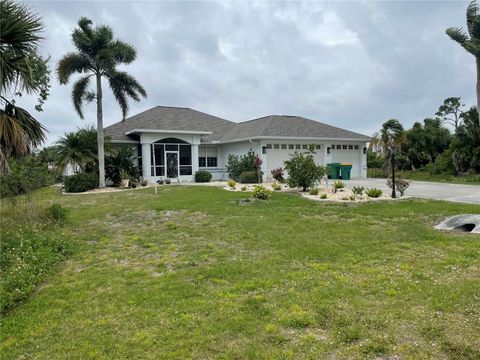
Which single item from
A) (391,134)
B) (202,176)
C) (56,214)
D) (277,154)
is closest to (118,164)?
(202,176)

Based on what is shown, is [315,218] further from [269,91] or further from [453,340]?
[269,91]

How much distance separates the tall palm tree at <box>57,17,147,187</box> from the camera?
18578mm

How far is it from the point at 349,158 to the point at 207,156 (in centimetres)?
1079

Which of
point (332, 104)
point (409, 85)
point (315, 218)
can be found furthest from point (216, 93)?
point (315, 218)

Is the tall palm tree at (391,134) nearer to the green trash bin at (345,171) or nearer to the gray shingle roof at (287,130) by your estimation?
the gray shingle roof at (287,130)

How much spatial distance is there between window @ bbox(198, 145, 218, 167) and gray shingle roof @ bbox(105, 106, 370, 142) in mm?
964

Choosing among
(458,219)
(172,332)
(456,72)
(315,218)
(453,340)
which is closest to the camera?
(453,340)

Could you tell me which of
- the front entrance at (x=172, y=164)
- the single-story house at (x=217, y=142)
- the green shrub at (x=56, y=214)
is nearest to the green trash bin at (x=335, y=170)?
the single-story house at (x=217, y=142)

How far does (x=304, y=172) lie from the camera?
15203 mm

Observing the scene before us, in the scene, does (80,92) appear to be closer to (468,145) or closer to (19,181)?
(19,181)

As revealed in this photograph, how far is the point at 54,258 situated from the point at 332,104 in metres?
24.1

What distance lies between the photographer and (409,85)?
20766 mm

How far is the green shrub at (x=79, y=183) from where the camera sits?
1916 cm

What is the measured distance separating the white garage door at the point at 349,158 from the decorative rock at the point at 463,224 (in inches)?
697
